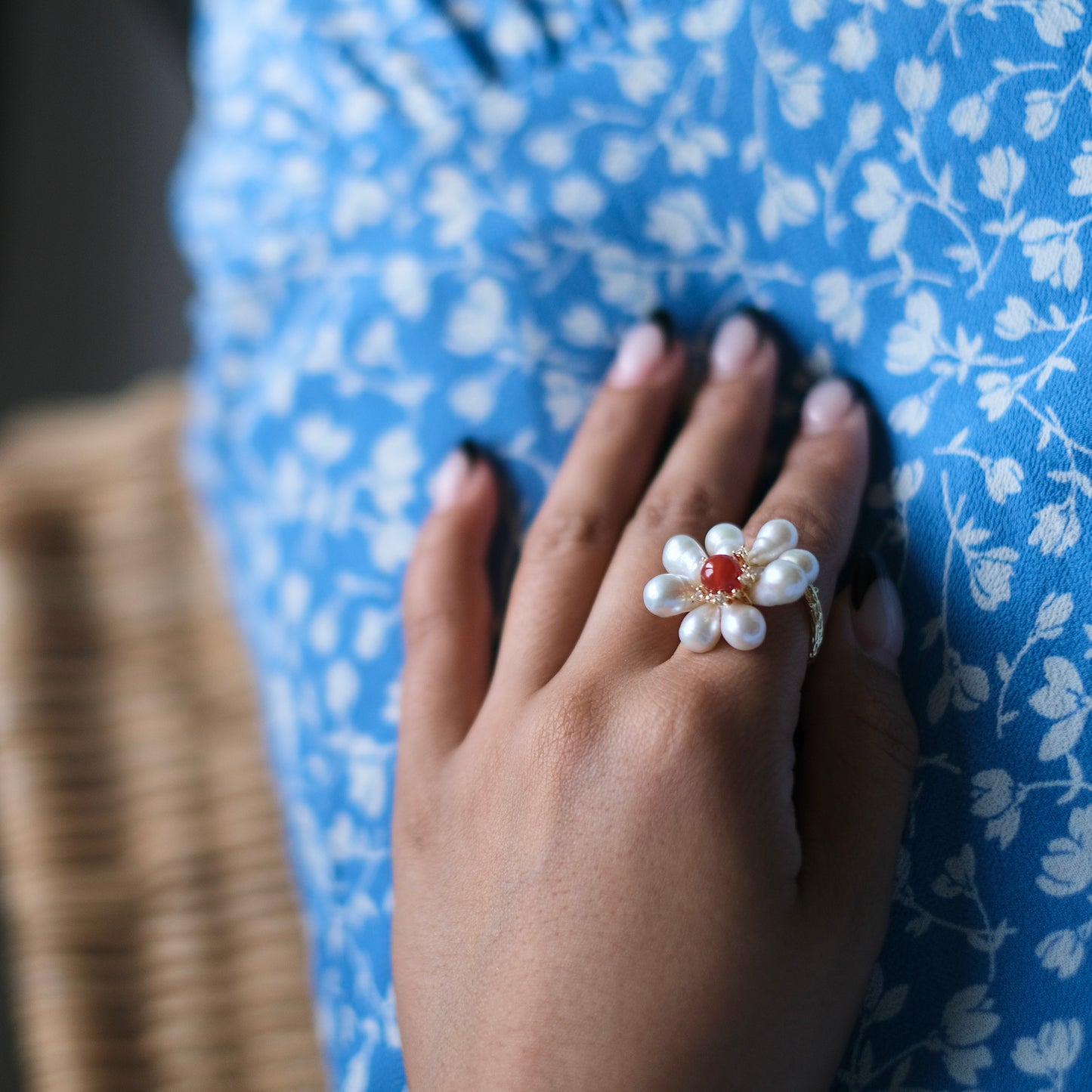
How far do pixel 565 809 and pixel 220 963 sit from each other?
20.1 inches

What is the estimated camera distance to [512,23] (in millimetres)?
725

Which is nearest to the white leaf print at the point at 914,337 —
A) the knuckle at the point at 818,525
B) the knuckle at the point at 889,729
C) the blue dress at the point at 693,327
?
the blue dress at the point at 693,327

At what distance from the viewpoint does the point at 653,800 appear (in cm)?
50

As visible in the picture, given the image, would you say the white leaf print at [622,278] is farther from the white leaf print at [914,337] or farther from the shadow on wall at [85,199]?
the shadow on wall at [85,199]

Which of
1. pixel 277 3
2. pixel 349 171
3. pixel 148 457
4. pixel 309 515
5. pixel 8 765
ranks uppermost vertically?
pixel 277 3

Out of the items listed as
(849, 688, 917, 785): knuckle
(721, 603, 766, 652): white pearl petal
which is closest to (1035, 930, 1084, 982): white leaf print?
(849, 688, 917, 785): knuckle

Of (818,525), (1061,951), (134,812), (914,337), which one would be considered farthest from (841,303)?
(134,812)

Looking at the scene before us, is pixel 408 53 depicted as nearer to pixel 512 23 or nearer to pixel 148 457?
pixel 512 23

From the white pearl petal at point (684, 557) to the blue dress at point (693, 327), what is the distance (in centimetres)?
12

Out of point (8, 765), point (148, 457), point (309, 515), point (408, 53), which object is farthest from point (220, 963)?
point (408, 53)

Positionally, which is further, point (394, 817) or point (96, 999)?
point (96, 999)

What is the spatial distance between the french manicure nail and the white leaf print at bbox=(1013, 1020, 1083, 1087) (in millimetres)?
461

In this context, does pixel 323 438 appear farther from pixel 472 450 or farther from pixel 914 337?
pixel 914 337

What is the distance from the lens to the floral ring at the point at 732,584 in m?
0.53
